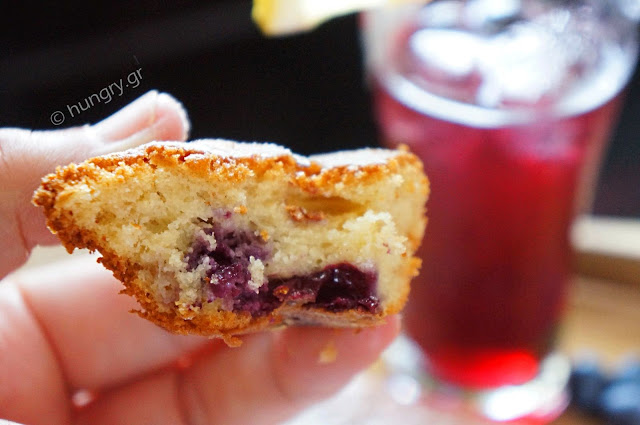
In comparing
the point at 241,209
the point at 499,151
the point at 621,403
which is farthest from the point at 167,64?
A: the point at 621,403

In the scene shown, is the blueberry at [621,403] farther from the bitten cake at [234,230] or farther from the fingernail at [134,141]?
the fingernail at [134,141]

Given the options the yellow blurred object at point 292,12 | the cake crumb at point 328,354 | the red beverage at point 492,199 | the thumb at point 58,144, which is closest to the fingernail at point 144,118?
the thumb at point 58,144

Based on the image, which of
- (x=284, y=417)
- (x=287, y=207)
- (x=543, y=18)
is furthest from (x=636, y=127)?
(x=287, y=207)

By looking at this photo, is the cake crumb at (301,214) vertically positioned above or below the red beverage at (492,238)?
above

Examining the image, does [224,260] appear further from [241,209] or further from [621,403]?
[621,403]

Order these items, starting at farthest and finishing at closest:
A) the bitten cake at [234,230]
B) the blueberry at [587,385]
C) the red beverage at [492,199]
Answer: the blueberry at [587,385], the red beverage at [492,199], the bitten cake at [234,230]

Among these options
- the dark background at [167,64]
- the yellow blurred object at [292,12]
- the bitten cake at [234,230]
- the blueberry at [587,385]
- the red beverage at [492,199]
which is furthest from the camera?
the blueberry at [587,385]

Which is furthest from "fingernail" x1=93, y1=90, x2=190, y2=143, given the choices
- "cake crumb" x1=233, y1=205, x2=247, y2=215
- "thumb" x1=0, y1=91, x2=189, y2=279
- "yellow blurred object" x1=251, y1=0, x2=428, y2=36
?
"yellow blurred object" x1=251, y1=0, x2=428, y2=36
